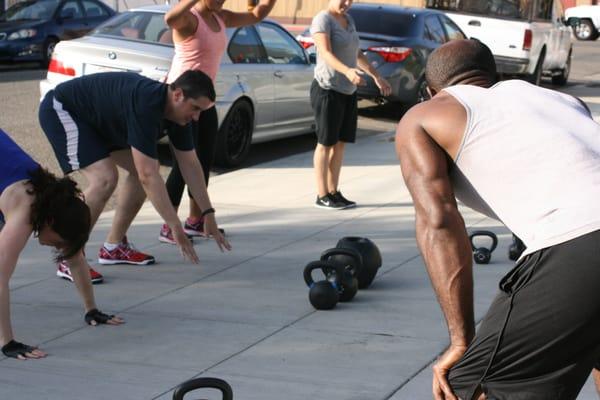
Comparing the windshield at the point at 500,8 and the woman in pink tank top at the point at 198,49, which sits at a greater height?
the woman in pink tank top at the point at 198,49

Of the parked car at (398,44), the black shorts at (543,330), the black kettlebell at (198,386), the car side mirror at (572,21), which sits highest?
the black shorts at (543,330)

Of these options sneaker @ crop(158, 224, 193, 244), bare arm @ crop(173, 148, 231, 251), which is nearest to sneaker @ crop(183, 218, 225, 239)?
sneaker @ crop(158, 224, 193, 244)

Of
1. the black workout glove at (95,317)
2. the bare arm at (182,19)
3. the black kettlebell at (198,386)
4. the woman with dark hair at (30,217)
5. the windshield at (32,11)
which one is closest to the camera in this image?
the black kettlebell at (198,386)

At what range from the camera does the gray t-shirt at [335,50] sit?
892 cm

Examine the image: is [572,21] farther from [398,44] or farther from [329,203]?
[329,203]

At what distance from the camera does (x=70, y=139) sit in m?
6.60

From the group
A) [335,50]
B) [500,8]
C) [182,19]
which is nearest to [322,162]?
[335,50]

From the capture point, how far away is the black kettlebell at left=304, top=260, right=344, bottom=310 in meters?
6.11

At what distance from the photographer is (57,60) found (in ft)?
34.9

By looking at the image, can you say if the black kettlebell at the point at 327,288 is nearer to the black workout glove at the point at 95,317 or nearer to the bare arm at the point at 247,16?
the black workout glove at the point at 95,317

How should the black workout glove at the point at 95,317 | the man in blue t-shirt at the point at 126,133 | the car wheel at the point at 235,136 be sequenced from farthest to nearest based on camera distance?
1. the car wheel at the point at 235,136
2. the man in blue t-shirt at the point at 126,133
3. the black workout glove at the point at 95,317

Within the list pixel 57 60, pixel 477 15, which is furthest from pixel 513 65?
pixel 57 60

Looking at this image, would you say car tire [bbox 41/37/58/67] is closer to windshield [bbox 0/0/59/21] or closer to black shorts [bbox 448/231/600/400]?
windshield [bbox 0/0/59/21]

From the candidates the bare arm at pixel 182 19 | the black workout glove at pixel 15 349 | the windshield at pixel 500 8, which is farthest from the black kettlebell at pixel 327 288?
the windshield at pixel 500 8
